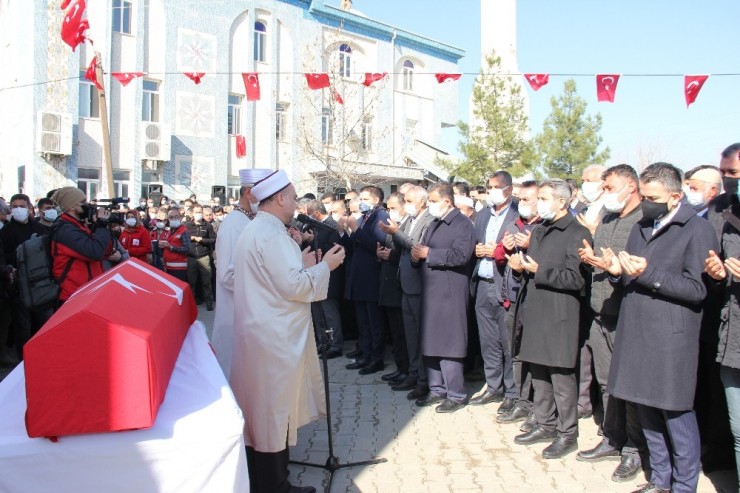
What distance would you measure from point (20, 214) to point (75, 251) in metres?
2.71

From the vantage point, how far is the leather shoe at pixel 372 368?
7598 millimetres

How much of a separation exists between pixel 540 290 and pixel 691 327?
128 centimetres

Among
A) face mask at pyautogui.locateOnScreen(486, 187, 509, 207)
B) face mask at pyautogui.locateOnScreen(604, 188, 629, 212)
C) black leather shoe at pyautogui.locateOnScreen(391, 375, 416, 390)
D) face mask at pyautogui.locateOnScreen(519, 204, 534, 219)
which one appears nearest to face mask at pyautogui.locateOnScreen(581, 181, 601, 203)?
face mask at pyautogui.locateOnScreen(519, 204, 534, 219)

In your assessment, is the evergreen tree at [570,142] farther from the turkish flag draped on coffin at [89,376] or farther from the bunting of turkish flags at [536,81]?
the turkish flag draped on coffin at [89,376]

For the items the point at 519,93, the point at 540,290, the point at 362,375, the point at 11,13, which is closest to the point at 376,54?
the point at 519,93

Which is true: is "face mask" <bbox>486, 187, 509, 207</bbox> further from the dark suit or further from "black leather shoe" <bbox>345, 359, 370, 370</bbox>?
"black leather shoe" <bbox>345, 359, 370, 370</bbox>

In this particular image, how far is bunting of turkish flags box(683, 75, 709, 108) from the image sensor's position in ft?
40.8

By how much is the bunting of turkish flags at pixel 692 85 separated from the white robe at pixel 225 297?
428 inches

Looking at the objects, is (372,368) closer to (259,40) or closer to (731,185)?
(731,185)

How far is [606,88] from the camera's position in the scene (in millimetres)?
13672

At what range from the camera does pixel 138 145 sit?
71.4ft

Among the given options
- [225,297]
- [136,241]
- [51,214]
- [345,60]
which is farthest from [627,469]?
[345,60]

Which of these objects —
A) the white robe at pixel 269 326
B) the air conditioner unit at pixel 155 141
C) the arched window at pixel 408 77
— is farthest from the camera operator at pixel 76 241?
the arched window at pixel 408 77

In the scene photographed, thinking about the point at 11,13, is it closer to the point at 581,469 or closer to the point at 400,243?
the point at 400,243
